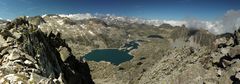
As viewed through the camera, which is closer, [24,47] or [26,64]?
[26,64]

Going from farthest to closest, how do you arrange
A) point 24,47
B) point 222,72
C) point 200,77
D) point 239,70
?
point 200,77, point 222,72, point 239,70, point 24,47

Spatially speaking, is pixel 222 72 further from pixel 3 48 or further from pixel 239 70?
pixel 3 48

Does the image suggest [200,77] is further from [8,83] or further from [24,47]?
[8,83]

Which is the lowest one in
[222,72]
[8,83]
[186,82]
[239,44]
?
[186,82]

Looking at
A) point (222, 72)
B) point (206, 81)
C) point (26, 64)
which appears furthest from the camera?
point (206, 81)

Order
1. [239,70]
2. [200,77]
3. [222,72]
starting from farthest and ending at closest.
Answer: [200,77]
[222,72]
[239,70]

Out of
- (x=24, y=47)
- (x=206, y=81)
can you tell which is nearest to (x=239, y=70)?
(x=206, y=81)

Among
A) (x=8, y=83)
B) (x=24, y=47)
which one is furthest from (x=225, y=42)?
(x=8, y=83)

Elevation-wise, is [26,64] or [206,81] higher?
[26,64]

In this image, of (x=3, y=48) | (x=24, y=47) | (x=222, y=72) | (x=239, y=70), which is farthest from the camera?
(x=222, y=72)
